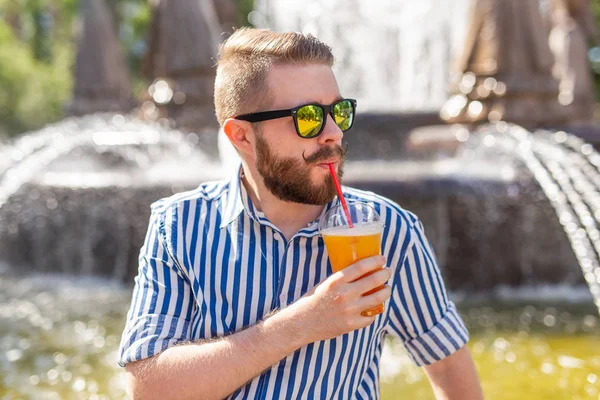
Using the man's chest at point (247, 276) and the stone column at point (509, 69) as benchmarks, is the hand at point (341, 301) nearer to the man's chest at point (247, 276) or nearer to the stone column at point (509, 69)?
the man's chest at point (247, 276)

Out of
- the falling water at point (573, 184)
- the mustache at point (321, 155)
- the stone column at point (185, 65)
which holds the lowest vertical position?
the falling water at point (573, 184)

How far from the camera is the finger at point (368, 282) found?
152cm

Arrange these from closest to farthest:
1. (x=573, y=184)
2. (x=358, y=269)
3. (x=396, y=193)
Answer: (x=358, y=269), (x=396, y=193), (x=573, y=184)

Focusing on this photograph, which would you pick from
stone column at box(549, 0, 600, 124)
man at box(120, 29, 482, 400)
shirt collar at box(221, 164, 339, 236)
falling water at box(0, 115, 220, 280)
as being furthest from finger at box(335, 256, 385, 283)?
stone column at box(549, 0, 600, 124)

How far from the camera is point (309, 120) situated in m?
1.68

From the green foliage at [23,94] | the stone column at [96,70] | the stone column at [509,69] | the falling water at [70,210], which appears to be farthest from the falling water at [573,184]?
the green foliage at [23,94]

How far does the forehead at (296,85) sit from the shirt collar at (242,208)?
24 centimetres

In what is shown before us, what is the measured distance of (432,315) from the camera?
1845mm

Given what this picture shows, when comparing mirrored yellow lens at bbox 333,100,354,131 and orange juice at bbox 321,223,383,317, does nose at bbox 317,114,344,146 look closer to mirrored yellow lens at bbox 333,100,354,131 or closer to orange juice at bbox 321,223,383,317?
mirrored yellow lens at bbox 333,100,354,131

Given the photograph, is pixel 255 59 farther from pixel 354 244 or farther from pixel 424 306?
pixel 424 306

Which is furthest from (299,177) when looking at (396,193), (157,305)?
(396,193)

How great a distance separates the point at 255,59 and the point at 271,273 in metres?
0.48

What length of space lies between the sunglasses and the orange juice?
0.24 m

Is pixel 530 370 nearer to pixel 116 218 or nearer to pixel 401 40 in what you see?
pixel 116 218
